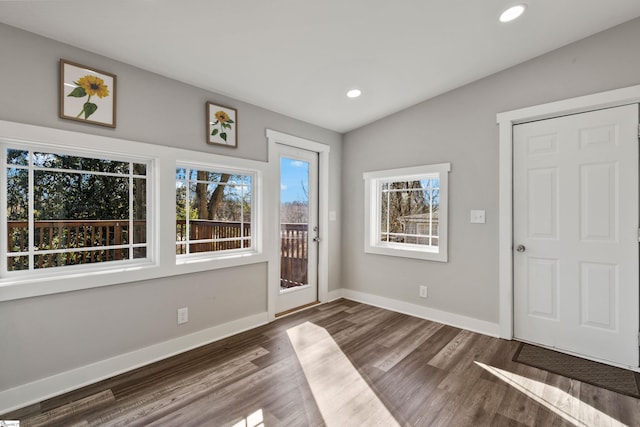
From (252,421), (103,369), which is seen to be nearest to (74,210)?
(103,369)

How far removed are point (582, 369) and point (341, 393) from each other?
1958 millimetres

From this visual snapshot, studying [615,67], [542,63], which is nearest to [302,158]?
[542,63]

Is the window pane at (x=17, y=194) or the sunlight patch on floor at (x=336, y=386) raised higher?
the window pane at (x=17, y=194)

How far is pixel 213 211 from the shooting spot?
306 centimetres

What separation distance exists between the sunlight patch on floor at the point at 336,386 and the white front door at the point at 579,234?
180cm

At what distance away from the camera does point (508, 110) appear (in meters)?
2.97

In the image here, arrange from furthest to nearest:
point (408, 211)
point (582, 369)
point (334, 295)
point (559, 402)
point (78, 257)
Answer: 1. point (334, 295)
2. point (408, 211)
3. point (582, 369)
4. point (78, 257)
5. point (559, 402)

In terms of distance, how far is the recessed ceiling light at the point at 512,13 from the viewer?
217 cm

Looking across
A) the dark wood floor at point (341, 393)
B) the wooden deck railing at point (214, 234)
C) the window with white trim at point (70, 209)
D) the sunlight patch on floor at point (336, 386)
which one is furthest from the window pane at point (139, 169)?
the sunlight patch on floor at point (336, 386)

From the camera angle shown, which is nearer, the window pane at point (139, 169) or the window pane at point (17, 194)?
the window pane at point (17, 194)

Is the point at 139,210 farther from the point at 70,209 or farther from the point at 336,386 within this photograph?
the point at 336,386

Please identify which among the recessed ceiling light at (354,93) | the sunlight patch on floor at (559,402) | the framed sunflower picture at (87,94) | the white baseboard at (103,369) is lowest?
the sunlight patch on floor at (559,402)

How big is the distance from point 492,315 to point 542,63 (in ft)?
7.95

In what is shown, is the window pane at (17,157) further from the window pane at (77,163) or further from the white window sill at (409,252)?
the white window sill at (409,252)
